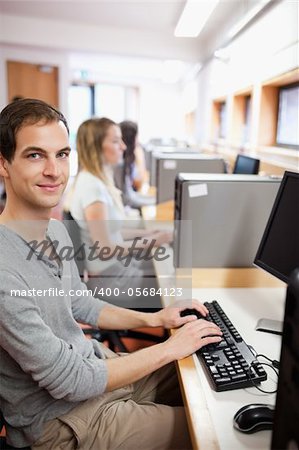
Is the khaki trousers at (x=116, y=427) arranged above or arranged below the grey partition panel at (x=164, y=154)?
below

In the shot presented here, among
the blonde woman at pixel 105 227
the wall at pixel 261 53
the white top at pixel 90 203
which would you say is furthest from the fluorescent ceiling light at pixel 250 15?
the white top at pixel 90 203

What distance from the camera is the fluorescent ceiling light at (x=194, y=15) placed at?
2791 millimetres

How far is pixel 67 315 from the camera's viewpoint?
1037 mm

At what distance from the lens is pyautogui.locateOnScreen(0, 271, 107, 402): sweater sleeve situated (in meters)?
0.82

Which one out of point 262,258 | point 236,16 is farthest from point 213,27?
point 262,258

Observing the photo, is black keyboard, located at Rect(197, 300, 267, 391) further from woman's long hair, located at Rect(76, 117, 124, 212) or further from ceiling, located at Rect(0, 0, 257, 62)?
ceiling, located at Rect(0, 0, 257, 62)

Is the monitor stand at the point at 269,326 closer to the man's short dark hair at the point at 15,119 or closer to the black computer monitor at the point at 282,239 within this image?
the black computer monitor at the point at 282,239

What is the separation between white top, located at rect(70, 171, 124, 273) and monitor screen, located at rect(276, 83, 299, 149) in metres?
1.51

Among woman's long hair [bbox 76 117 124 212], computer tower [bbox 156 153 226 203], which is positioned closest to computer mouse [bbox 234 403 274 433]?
woman's long hair [bbox 76 117 124 212]

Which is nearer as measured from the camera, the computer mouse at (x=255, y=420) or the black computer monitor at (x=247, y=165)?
the computer mouse at (x=255, y=420)

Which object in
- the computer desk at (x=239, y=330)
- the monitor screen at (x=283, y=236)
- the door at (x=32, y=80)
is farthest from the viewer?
the door at (x=32, y=80)

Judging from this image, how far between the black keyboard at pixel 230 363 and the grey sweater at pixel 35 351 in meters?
0.26

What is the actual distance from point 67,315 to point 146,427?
13.7 inches

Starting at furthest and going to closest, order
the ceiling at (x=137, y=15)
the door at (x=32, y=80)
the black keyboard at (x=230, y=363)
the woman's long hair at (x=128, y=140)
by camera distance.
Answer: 1. the door at (x=32, y=80)
2. the ceiling at (x=137, y=15)
3. the woman's long hair at (x=128, y=140)
4. the black keyboard at (x=230, y=363)
